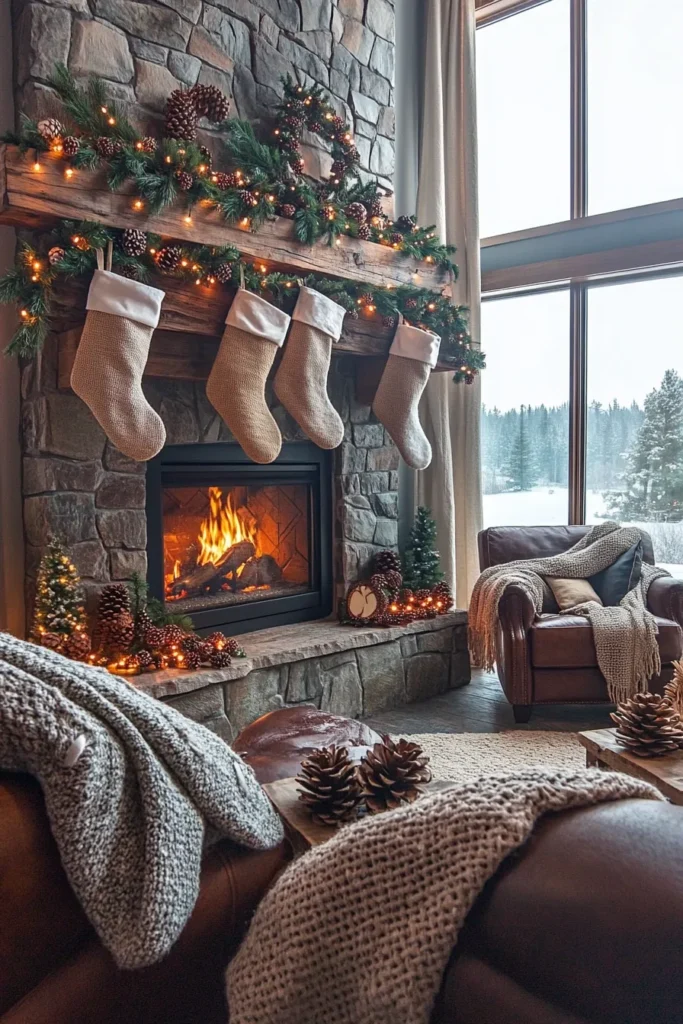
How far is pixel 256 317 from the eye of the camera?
2.99m

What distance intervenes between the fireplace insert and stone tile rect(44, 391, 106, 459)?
0.29m

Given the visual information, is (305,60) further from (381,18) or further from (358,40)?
(381,18)

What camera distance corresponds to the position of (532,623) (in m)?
3.38

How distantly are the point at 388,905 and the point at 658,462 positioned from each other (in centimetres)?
408

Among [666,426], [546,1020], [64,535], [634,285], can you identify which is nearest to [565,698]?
[666,426]

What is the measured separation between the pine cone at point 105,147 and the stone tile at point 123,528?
1241 mm

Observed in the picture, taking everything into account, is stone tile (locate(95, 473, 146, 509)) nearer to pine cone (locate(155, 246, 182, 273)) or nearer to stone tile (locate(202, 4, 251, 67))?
pine cone (locate(155, 246, 182, 273))

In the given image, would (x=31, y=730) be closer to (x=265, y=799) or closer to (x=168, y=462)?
(x=265, y=799)

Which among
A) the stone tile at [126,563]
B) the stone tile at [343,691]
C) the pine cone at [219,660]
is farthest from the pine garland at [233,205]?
the stone tile at [343,691]

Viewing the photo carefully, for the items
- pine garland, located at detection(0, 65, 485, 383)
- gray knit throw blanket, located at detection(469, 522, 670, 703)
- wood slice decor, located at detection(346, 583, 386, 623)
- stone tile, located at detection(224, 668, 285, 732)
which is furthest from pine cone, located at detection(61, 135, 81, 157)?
gray knit throw blanket, located at detection(469, 522, 670, 703)

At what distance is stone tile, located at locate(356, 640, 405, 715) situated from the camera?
358 centimetres

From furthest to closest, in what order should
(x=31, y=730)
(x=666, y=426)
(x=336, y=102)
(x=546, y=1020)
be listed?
(x=666, y=426), (x=336, y=102), (x=31, y=730), (x=546, y=1020)

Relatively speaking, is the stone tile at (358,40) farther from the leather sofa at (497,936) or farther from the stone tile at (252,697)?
the leather sofa at (497,936)

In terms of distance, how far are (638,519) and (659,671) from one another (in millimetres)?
1365
